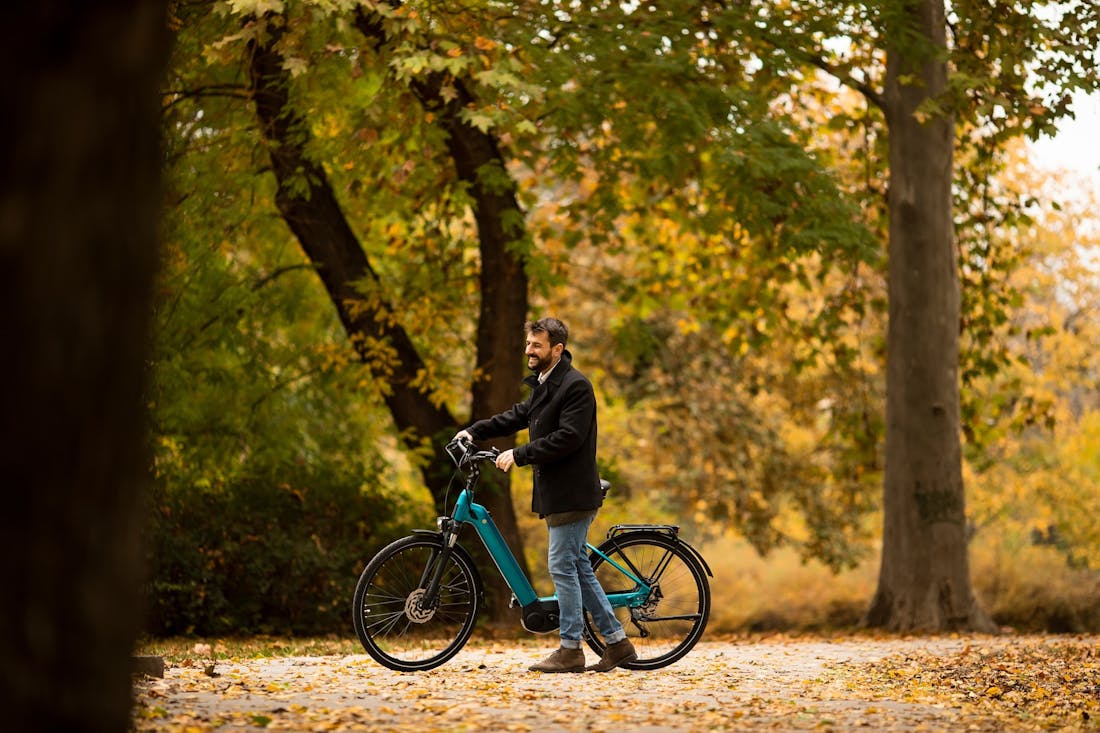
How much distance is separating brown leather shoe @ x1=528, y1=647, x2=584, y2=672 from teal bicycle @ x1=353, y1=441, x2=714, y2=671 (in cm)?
18

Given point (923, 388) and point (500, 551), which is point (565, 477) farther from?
point (923, 388)

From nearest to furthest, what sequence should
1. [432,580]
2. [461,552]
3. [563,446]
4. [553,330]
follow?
[563,446], [553,330], [432,580], [461,552]

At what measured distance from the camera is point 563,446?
7766mm

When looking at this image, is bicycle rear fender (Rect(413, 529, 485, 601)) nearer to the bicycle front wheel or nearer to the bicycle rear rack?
the bicycle front wheel

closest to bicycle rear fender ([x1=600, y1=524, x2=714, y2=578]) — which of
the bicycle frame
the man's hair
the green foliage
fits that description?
the bicycle frame

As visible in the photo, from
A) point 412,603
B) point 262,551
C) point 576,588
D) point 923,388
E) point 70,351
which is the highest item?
point 923,388

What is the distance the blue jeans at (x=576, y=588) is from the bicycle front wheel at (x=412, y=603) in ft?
2.00

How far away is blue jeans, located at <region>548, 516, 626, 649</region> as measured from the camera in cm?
798

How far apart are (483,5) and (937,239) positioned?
5.67m

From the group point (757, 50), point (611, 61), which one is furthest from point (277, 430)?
point (757, 50)

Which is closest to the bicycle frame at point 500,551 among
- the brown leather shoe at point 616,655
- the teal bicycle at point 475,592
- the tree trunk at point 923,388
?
the teal bicycle at point 475,592

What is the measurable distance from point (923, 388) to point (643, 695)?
833 centimetres

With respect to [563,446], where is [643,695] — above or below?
below

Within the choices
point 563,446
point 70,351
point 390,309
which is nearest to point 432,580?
point 563,446
